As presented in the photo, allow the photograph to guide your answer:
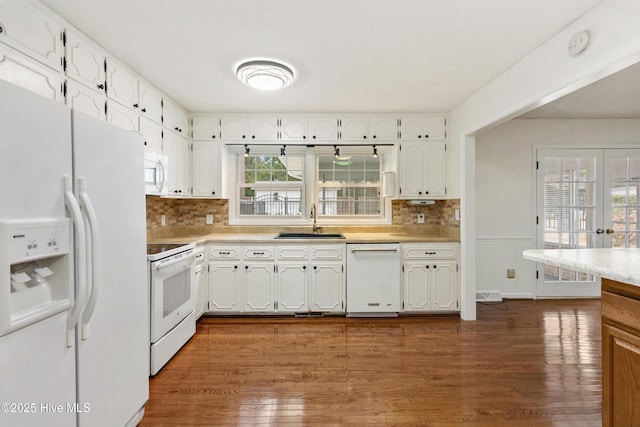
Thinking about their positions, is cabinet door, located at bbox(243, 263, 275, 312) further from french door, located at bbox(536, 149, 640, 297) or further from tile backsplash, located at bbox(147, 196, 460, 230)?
french door, located at bbox(536, 149, 640, 297)

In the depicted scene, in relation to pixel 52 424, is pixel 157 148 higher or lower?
higher

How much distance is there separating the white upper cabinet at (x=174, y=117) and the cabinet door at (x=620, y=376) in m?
3.65

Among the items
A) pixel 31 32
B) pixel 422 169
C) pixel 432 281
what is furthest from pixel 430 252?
pixel 31 32

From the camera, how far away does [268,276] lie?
126 inches

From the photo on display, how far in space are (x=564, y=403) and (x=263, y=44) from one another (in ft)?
10.5

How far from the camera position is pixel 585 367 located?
2.24m

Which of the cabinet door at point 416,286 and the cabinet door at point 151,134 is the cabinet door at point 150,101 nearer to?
the cabinet door at point 151,134

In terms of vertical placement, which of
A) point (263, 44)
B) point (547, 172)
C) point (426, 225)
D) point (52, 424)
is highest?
point (263, 44)

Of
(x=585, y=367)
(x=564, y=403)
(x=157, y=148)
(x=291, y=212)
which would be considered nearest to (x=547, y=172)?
(x=585, y=367)

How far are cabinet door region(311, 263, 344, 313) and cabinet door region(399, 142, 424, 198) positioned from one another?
129 centimetres

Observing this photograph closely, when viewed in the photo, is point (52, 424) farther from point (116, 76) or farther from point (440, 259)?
point (440, 259)

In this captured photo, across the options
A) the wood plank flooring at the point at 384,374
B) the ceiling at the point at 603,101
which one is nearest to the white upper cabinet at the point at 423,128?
the ceiling at the point at 603,101

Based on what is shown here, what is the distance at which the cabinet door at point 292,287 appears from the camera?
10.5 feet

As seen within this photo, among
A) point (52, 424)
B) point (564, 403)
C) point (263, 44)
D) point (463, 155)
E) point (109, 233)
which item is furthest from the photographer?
point (463, 155)
